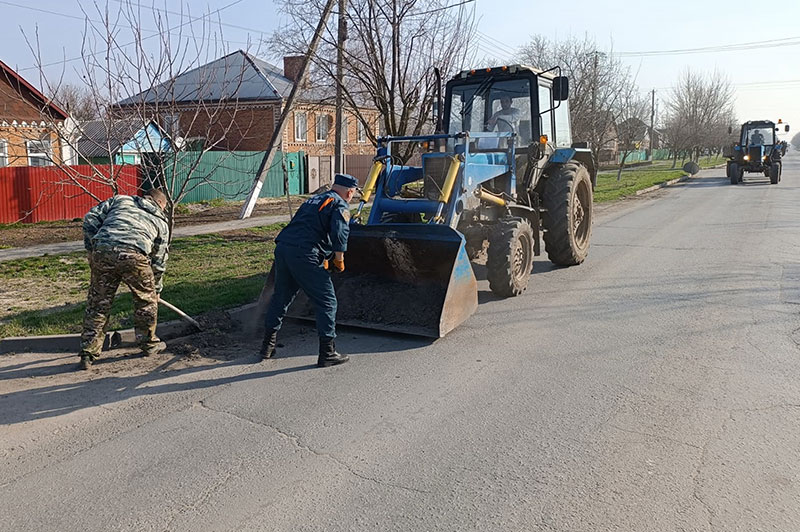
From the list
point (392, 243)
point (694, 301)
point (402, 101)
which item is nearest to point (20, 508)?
point (392, 243)

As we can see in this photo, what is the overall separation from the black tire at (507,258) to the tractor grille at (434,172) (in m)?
0.85

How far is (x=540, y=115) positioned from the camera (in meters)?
9.70

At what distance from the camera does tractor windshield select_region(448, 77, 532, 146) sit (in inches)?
381

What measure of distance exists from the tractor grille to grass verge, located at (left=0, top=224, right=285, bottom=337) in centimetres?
250

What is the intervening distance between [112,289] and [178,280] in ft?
10.6

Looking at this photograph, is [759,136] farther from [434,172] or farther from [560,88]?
[434,172]

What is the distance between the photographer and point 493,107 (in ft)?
32.6

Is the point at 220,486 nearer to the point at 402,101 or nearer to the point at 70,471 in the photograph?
the point at 70,471

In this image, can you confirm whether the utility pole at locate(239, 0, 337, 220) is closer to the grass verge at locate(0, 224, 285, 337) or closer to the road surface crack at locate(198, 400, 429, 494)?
the grass verge at locate(0, 224, 285, 337)

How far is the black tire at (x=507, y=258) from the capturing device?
309 inches

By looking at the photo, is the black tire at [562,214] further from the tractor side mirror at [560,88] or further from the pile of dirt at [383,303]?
the pile of dirt at [383,303]

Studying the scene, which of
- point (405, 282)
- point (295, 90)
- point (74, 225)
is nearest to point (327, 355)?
A: point (405, 282)

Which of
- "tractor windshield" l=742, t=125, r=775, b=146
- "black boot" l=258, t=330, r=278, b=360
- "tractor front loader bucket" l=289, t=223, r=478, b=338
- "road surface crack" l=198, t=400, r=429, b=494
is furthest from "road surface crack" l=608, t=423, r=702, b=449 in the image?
"tractor windshield" l=742, t=125, r=775, b=146

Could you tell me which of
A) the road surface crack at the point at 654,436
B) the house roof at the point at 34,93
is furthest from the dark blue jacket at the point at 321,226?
the house roof at the point at 34,93
